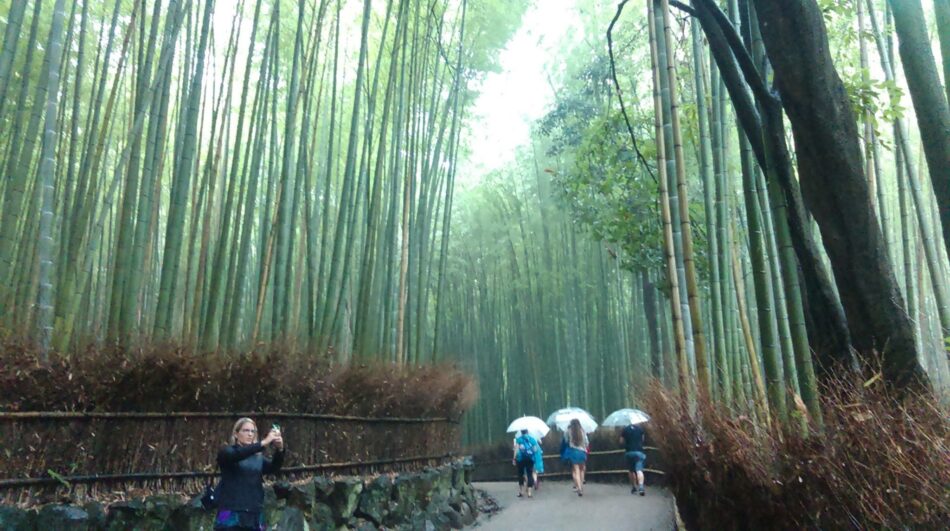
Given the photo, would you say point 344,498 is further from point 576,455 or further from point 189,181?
point 576,455

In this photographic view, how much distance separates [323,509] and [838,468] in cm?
332

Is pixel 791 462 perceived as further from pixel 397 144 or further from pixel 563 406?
pixel 563 406

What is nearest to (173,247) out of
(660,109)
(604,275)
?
(660,109)

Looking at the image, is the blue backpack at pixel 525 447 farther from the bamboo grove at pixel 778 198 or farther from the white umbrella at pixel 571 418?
the bamboo grove at pixel 778 198

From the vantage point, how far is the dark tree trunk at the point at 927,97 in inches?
108

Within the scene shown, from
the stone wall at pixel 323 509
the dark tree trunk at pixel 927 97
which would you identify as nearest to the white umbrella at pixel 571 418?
the stone wall at pixel 323 509

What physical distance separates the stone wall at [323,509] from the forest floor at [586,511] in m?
0.42

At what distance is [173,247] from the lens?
391 cm

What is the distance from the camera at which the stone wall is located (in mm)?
2955

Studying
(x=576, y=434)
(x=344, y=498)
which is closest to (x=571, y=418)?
(x=576, y=434)

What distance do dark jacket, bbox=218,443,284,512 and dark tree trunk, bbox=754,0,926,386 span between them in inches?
89.7

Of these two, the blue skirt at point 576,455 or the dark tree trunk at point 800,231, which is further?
the blue skirt at point 576,455

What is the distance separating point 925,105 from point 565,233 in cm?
880

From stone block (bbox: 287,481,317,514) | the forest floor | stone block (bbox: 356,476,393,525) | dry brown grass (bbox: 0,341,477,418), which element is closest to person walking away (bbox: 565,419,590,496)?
the forest floor
